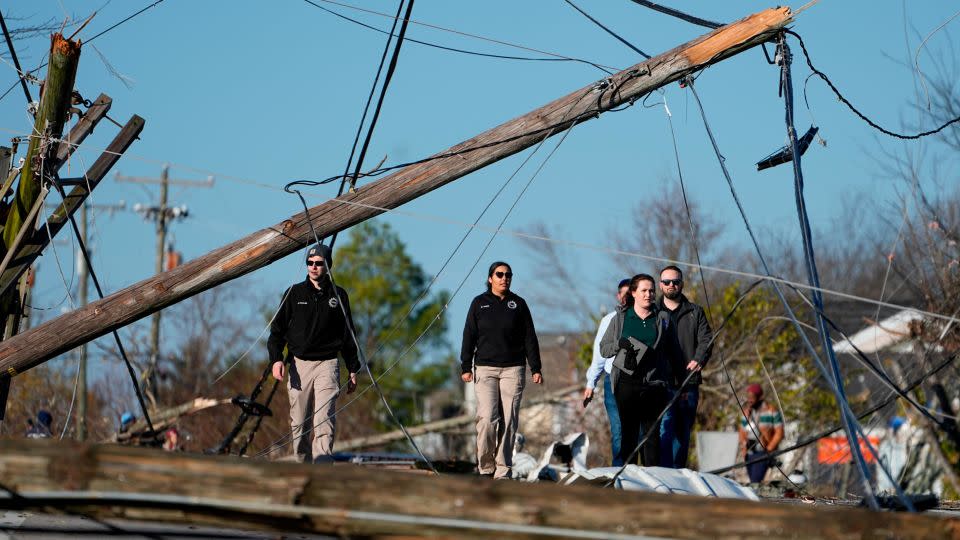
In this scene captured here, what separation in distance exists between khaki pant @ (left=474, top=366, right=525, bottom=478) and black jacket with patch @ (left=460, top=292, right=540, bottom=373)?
4.1 inches

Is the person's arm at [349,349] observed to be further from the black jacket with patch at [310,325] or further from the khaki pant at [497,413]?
the khaki pant at [497,413]

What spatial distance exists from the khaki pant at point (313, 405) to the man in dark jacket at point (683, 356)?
2.88 m

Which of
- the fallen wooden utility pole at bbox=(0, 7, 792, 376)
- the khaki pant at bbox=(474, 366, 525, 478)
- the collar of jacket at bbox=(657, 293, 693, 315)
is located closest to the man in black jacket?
the fallen wooden utility pole at bbox=(0, 7, 792, 376)

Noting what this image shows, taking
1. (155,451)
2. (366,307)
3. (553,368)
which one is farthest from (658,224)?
(366,307)

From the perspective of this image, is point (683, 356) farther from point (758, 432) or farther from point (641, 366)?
point (758, 432)

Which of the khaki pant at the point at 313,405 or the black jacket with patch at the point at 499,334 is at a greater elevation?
the black jacket with patch at the point at 499,334

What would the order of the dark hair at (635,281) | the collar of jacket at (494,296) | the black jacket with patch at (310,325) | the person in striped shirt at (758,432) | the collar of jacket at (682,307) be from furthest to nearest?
the person in striped shirt at (758,432) → the collar of jacket at (494,296) → the collar of jacket at (682,307) → the black jacket with patch at (310,325) → the dark hair at (635,281)

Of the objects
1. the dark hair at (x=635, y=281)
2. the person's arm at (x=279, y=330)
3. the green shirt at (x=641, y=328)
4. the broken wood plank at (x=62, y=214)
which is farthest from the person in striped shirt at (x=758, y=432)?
the broken wood plank at (x=62, y=214)

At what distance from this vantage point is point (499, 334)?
11.4 m

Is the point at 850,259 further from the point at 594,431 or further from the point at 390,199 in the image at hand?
the point at 390,199

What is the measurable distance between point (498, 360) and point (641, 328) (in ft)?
4.40

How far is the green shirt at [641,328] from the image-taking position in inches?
431

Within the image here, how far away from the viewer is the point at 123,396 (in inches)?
1211

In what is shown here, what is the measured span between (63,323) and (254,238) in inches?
65.8
